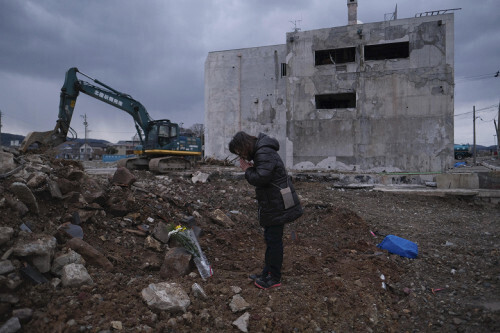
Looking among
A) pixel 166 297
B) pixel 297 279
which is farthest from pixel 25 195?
pixel 297 279

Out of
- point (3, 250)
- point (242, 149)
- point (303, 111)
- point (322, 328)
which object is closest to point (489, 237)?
point (322, 328)

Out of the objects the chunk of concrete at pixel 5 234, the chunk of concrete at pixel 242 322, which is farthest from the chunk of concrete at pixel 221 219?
the chunk of concrete at pixel 5 234

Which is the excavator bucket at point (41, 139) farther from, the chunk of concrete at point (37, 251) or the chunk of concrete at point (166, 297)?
the chunk of concrete at point (166, 297)

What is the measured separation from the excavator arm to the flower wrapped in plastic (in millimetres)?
6820

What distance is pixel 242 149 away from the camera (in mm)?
3014

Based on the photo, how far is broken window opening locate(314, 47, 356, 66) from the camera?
17.6 meters

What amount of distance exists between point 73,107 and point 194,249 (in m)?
10.0

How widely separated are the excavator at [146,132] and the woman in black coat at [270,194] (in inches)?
390

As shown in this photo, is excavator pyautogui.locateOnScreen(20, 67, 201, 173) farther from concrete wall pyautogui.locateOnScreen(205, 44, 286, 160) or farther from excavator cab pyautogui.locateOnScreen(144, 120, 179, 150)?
concrete wall pyautogui.locateOnScreen(205, 44, 286, 160)

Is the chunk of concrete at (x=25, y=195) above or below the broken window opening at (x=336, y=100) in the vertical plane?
below

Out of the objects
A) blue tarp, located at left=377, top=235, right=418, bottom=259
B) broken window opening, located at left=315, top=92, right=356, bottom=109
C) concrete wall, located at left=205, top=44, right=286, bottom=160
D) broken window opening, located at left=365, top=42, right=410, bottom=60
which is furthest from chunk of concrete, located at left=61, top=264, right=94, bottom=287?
concrete wall, located at left=205, top=44, right=286, bottom=160

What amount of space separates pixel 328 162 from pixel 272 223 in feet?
48.5

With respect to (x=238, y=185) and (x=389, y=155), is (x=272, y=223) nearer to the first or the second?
(x=238, y=185)

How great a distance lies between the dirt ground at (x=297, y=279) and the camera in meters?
2.26
